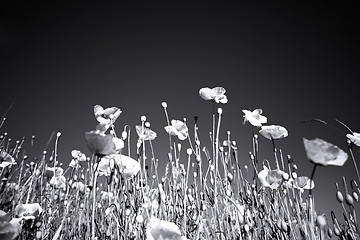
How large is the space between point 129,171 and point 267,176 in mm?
772

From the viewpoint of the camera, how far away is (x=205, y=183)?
166 centimetres

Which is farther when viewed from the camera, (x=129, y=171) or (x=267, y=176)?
(x=267, y=176)

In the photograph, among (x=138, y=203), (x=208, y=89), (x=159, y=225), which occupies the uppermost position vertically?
(x=208, y=89)

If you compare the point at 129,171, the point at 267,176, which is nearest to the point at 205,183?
the point at 267,176

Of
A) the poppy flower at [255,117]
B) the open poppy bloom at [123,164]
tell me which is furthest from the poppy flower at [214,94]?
the open poppy bloom at [123,164]

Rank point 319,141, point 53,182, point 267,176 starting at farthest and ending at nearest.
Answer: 1. point 53,182
2. point 267,176
3. point 319,141

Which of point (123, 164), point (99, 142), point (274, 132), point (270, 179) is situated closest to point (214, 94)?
point (274, 132)

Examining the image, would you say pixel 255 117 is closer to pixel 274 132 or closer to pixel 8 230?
pixel 274 132

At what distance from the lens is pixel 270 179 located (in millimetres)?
1479

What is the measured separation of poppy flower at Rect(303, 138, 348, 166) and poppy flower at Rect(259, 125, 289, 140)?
0.73 metres

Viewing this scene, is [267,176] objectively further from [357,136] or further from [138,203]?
[138,203]

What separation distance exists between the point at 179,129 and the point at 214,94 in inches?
13.8

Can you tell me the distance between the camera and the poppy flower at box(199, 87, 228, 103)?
5.96 ft

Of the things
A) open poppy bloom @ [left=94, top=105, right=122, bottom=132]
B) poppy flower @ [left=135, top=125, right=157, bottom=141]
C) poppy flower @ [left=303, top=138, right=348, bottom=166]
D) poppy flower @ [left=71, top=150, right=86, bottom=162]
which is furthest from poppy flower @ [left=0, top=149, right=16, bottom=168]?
poppy flower @ [left=303, top=138, right=348, bottom=166]
